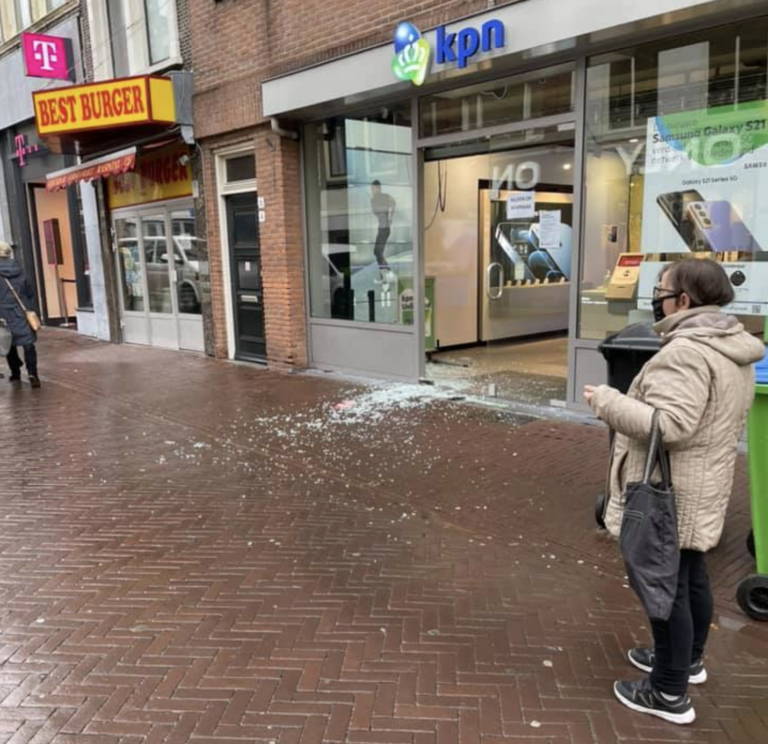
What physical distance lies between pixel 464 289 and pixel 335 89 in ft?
12.8

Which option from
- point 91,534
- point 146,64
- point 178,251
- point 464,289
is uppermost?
point 146,64

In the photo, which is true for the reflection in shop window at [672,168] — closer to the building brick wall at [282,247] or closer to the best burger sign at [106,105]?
the building brick wall at [282,247]

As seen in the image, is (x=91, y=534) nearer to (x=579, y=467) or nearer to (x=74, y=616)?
(x=74, y=616)

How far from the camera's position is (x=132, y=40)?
37.0ft

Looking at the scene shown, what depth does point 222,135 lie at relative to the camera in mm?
9859

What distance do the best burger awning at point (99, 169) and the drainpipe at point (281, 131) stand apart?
2629 millimetres

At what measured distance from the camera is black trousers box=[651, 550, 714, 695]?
7.80ft

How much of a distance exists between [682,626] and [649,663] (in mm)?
494

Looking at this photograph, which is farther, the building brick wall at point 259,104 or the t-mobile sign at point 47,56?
the t-mobile sign at point 47,56

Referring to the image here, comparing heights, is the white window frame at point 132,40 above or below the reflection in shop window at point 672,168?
above

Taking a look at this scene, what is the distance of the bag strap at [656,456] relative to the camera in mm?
2203

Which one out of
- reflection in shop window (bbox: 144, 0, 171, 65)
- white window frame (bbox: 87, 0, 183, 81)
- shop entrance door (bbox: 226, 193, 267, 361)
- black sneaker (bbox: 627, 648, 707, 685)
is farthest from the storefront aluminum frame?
black sneaker (bbox: 627, 648, 707, 685)

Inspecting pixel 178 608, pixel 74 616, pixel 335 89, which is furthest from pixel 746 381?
pixel 335 89

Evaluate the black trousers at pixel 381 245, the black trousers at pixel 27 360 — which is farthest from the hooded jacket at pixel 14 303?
the black trousers at pixel 381 245
